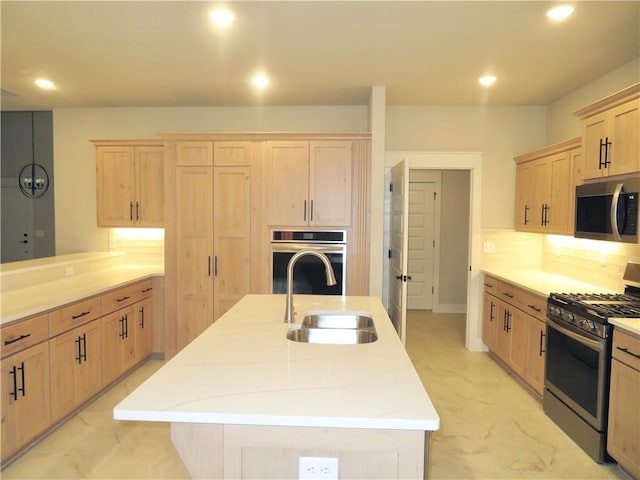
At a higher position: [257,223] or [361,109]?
[361,109]

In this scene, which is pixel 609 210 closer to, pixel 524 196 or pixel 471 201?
pixel 524 196

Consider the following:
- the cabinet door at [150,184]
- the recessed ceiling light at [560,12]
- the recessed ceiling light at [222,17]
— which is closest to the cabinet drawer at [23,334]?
the cabinet door at [150,184]

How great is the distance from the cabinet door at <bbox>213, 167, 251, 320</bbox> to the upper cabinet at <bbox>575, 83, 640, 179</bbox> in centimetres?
285

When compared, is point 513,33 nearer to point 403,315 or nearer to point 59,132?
point 403,315

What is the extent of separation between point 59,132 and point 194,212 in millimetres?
2082

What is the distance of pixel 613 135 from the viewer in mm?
2705

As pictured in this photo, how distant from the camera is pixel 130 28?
2.71 metres

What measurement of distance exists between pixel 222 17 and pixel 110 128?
2.79 metres

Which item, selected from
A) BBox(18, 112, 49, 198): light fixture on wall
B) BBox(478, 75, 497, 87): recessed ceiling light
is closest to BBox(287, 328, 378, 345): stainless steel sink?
BBox(478, 75, 497, 87): recessed ceiling light

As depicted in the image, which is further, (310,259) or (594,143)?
(310,259)

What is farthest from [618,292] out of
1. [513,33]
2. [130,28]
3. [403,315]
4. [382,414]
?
[130,28]

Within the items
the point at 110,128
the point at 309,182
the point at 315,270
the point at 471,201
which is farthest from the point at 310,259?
the point at 110,128

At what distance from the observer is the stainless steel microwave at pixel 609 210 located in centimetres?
255

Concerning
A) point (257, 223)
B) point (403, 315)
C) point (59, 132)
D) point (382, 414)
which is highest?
point (59, 132)
